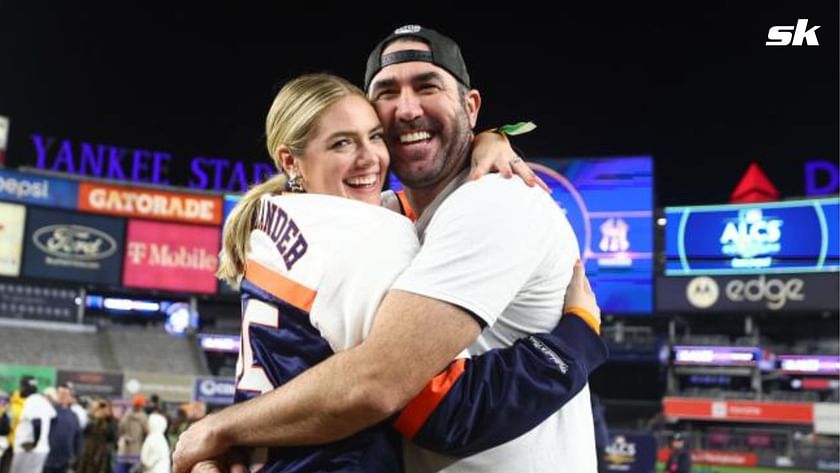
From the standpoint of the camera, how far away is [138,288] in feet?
133

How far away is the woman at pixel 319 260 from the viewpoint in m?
2.20

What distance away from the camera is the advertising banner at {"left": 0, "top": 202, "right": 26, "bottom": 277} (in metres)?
37.4

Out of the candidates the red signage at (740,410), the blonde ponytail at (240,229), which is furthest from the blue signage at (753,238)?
the blonde ponytail at (240,229)

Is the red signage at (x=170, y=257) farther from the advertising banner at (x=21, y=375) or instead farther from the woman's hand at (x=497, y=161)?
the woman's hand at (x=497, y=161)

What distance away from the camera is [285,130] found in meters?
2.59

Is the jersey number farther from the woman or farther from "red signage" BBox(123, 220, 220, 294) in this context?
"red signage" BBox(123, 220, 220, 294)

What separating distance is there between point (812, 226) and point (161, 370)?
24.2 metres

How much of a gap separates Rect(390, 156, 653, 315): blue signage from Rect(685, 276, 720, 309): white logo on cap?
1509 millimetres

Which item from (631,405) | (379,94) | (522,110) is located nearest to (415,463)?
(379,94)

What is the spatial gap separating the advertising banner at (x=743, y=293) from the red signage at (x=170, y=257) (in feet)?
56.3

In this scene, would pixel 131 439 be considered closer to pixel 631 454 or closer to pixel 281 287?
pixel 631 454

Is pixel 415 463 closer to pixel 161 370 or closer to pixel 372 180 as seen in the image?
pixel 372 180

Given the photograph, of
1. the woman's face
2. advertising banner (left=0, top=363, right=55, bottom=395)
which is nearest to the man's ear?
the woman's face

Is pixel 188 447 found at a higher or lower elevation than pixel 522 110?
lower
